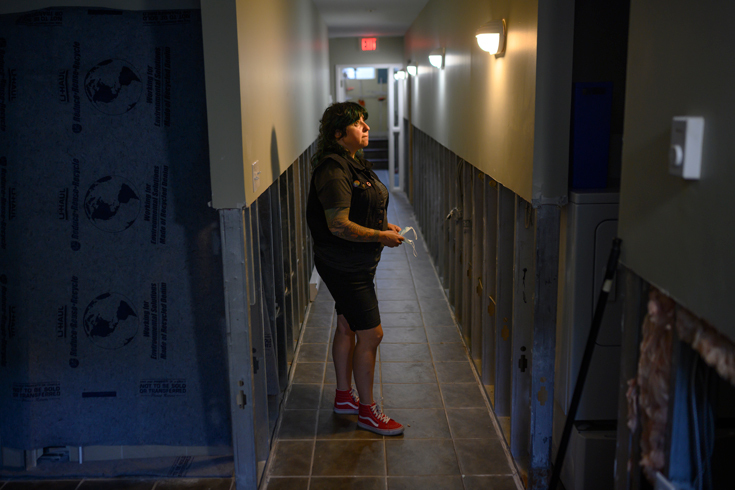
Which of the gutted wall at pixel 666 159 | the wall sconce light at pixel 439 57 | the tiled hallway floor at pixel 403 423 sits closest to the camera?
the gutted wall at pixel 666 159

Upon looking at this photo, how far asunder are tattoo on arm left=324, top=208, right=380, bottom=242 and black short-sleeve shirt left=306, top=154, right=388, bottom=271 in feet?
0.13

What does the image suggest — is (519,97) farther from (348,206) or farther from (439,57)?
(439,57)

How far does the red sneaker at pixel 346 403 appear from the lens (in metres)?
3.42

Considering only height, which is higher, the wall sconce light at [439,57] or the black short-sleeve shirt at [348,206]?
the wall sconce light at [439,57]

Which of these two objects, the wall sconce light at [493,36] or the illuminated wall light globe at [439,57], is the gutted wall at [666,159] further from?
the illuminated wall light globe at [439,57]

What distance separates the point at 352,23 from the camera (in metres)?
8.12

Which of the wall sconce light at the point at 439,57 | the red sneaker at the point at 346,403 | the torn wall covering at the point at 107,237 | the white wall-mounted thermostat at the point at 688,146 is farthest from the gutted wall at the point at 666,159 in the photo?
the wall sconce light at the point at 439,57

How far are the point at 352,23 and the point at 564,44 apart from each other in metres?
6.16

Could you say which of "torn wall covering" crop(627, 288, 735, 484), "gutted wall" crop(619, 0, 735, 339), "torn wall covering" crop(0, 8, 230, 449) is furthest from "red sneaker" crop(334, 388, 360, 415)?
"gutted wall" crop(619, 0, 735, 339)

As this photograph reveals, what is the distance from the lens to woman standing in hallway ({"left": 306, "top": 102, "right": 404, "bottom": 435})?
114 inches

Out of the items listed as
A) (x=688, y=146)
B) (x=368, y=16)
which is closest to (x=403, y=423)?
(x=688, y=146)

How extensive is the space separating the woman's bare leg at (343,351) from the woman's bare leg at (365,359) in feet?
0.47

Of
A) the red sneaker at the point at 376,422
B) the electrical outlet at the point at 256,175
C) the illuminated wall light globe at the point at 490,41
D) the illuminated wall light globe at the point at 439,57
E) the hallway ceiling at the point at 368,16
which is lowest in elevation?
the red sneaker at the point at 376,422

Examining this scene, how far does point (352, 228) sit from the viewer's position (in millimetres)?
2873
